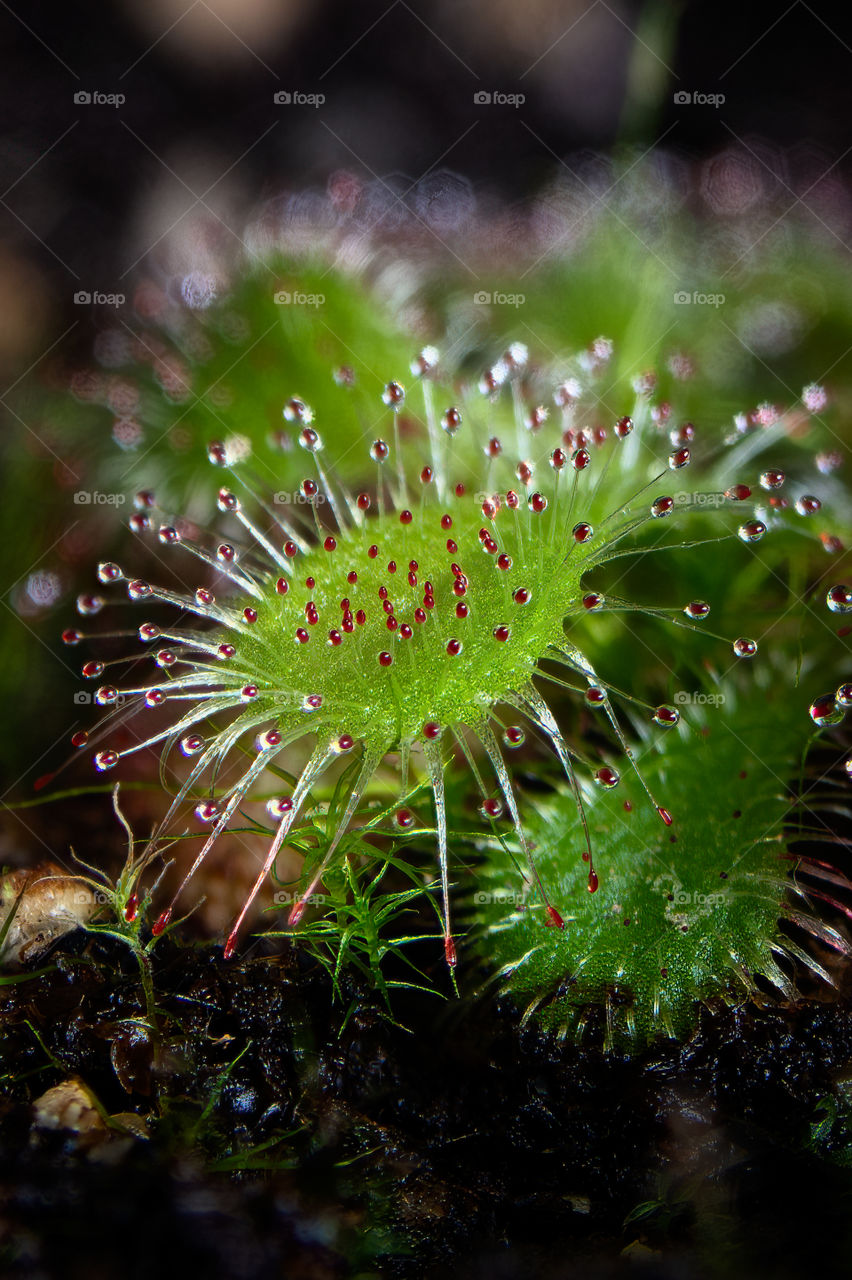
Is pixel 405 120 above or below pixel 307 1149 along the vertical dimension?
above

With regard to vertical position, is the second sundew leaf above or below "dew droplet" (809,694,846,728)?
below

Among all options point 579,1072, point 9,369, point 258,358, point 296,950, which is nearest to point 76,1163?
point 296,950

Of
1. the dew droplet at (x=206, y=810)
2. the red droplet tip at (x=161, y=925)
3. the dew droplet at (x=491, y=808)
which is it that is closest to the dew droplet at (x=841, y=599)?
the dew droplet at (x=491, y=808)

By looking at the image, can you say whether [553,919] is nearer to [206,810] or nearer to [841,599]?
[206,810]

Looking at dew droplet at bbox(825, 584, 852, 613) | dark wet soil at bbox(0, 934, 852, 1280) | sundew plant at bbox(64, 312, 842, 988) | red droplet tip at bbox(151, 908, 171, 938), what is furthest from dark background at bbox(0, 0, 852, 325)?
dark wet soil at bbox(0, 934, 852, 1280)

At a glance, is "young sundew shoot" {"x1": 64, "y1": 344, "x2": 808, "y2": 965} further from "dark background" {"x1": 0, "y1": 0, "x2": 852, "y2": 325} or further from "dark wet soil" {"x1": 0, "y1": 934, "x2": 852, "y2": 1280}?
"dark background" {"x1": 0, "y1": 0, "x2": 852, "y2": 325}

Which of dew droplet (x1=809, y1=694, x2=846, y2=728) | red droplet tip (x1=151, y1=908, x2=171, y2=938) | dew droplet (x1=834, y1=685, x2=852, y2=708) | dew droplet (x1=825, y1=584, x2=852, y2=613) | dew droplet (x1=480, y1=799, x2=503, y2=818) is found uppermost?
dew droplet (x1=825, y1=584, x2=852, y2=613)

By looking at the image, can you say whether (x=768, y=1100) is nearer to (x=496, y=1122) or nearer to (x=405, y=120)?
(x=496, y=1122)
